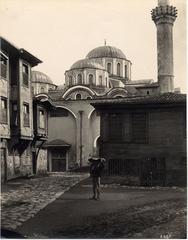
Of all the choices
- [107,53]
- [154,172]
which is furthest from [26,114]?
[107,53]

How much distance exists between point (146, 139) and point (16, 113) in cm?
744

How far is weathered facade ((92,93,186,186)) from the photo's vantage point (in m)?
18.7

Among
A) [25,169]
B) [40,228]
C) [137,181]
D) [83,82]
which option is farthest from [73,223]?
[83,82]

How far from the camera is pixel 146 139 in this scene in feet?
63.3

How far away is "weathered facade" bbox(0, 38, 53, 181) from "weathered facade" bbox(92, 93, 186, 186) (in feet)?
15.3

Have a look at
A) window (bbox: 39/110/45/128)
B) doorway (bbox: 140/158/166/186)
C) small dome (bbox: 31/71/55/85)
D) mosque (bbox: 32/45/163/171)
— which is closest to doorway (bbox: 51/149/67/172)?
mosque (bbox: 32/45/163/171)

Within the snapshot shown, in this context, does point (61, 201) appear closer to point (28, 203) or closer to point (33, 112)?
point (28, 203)

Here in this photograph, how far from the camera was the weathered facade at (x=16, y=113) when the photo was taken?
1947 centimetres

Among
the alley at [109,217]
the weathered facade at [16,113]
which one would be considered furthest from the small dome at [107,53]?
the alley at [109,217]

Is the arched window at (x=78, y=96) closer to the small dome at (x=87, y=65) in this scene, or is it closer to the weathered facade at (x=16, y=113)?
the small dome at (x=87, y=65)

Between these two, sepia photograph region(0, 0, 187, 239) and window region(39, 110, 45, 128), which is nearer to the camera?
sepia photograph region(0, 0, 187, 239)

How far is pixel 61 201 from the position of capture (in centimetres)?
1420

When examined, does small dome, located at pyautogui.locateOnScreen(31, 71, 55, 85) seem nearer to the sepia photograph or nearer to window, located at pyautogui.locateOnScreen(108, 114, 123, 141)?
the sepia photograph

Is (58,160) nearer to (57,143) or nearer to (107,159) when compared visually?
(57,143)
